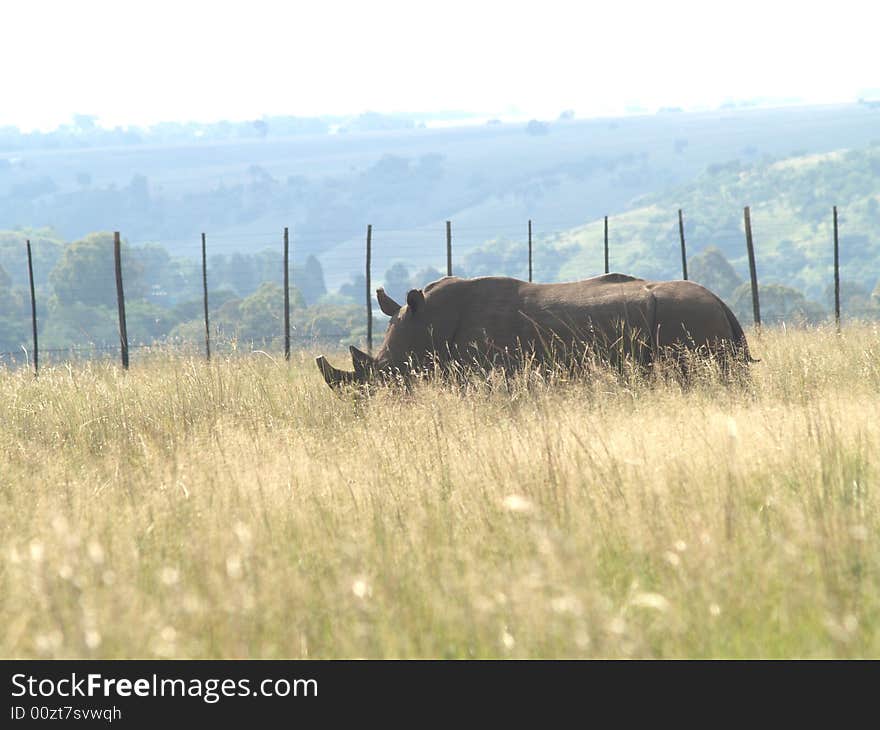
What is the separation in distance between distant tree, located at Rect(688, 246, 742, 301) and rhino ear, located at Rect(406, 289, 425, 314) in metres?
139

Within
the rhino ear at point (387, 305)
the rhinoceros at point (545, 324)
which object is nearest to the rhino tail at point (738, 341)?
the rhinoceros at point (545, 324)

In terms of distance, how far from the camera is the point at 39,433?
9266 mm

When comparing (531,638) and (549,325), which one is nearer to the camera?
(531,638)

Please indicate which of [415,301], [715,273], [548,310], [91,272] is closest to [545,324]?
[548,310]

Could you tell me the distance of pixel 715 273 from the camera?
483 ft

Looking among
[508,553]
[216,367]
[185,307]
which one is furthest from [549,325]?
[185,307]

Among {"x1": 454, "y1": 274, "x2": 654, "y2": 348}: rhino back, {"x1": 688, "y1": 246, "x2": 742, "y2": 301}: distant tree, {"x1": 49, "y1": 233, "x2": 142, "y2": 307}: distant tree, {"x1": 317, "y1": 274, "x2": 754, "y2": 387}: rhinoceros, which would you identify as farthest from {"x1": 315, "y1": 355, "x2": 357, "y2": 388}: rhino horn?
{"x1": 688, "y1": 246, "x2": 742, "y2": 301}: distant tree

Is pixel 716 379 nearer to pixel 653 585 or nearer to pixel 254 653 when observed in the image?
pixel 653 585

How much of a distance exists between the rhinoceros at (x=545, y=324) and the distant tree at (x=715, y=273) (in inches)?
5448

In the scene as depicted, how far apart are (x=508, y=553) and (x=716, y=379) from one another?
15.9 ft

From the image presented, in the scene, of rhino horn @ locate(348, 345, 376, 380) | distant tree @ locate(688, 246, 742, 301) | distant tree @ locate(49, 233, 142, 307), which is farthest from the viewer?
distant tree @ locate(688, 246, 742, 301)

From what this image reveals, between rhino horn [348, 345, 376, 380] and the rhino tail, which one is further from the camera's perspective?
rhino horn [348, 345, 376, 380]

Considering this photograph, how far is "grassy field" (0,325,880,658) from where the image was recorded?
13.4 feet

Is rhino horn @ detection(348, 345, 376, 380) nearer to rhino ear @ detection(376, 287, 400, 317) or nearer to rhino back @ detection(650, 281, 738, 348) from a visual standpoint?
rhino ear @ detection(376, 287, 400, 317)
